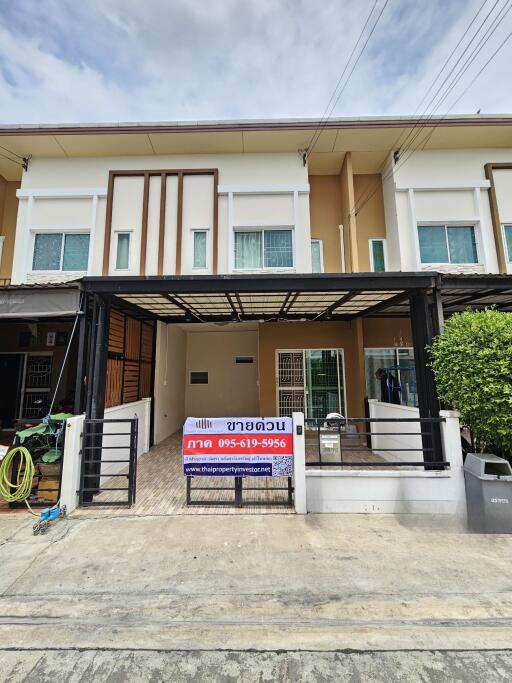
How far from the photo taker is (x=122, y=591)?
267 cm

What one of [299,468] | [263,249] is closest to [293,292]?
[299,468]

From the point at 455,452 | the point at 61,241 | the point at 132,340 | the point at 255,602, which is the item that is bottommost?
the point at 255,602

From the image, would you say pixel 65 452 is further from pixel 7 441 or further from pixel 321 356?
pixel 321 356

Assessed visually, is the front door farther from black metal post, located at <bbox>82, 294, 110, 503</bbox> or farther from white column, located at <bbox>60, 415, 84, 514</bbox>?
white column, located at <bbox>60, 415, 84, 514</bbox>

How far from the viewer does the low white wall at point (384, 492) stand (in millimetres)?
4086

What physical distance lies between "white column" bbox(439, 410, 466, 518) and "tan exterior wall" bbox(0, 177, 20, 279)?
10344mm

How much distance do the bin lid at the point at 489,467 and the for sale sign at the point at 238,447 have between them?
7.56ft

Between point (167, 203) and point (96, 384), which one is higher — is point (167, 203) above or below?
above

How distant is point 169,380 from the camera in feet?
28.3

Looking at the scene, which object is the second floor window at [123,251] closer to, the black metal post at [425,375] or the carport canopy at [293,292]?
the carport canopy at [293,292]

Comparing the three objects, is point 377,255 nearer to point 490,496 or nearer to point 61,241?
point 490,496

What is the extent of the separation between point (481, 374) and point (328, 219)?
6.04 meters

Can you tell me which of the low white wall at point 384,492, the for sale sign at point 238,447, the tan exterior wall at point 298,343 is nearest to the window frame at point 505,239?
the tan exterior wall at point 298,343

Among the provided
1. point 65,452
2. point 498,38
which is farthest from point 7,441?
point 498,38
